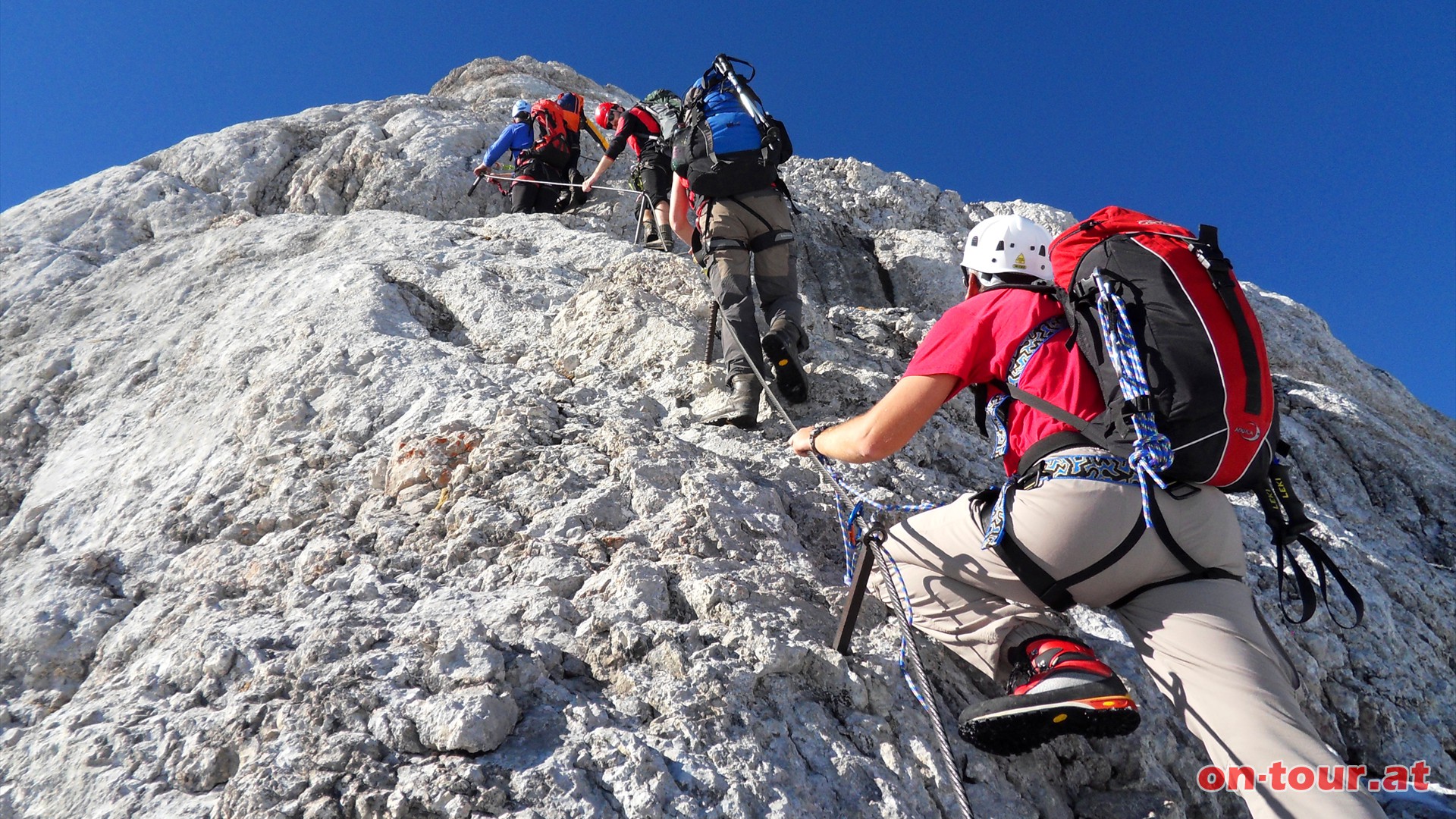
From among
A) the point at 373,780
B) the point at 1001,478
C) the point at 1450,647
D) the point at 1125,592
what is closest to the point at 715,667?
the point at 373,780

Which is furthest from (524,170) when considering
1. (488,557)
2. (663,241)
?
(488,557)

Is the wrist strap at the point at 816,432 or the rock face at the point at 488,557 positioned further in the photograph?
the wrist strap at the point at 816,432

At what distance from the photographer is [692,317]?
21.8 ft

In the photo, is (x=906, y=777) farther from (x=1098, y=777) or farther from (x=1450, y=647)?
(x=1450, y=647)

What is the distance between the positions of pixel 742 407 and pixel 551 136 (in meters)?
8.92

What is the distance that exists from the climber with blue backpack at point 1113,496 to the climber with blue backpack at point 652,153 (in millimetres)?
5529

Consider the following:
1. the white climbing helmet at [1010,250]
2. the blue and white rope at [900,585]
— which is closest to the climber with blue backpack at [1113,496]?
the blue and white rope at [900,585]

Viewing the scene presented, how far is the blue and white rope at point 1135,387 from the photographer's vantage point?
2.80 metres

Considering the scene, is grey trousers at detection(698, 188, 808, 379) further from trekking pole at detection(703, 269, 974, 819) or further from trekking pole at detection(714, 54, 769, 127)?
trekking pole at detection(703, 269, 974, 819)

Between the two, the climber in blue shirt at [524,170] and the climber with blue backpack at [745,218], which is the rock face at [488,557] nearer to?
the climber with blue backpack at [745,218]

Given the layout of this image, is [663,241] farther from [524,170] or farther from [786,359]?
[524,170]

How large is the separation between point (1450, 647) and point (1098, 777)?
3.97 m

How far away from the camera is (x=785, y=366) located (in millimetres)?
5602

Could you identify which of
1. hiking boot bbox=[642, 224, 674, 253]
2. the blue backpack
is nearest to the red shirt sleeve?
the blue backpack
